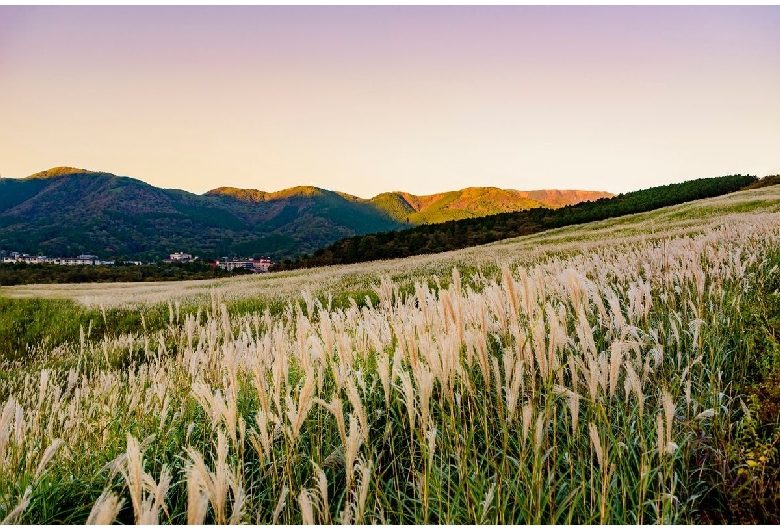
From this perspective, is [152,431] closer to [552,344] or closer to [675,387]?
[552,344]

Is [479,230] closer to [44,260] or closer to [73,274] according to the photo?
[73,274]

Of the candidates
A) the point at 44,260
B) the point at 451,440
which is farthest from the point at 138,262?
the point at 451,440

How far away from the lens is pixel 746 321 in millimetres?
3613

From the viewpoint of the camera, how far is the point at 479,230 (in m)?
53.3

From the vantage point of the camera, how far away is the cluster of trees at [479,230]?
163 ft

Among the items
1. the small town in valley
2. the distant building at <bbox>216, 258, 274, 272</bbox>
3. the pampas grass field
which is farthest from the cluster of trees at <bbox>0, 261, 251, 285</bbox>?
the pampas grass field

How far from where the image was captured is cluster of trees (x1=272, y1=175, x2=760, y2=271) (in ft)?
163

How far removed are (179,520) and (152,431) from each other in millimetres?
885

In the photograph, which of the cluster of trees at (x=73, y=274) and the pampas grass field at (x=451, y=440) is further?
the cluster of trees at (x=73, y=274)

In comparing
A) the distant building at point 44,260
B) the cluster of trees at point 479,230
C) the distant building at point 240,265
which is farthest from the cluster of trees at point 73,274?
the distant building at point 240,265

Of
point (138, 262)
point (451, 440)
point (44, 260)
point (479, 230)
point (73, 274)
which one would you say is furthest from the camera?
point (138, 262)

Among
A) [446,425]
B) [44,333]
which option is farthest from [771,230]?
[44,333]

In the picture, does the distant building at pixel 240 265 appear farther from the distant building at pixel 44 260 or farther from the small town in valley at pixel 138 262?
the distant building at pixel 44 260

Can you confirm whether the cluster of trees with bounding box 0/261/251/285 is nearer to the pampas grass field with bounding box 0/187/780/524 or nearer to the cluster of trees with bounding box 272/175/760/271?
the cluster of trees with bounding box 272/175/760/271
